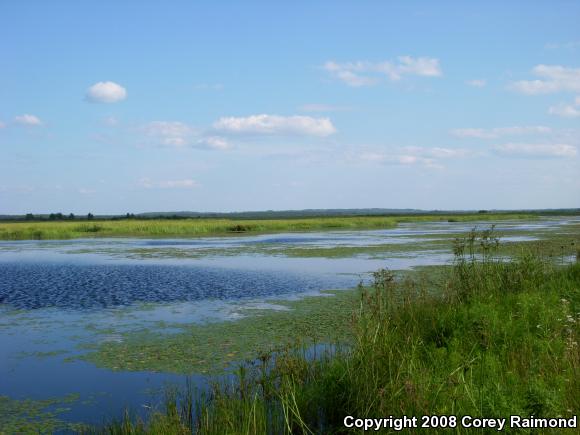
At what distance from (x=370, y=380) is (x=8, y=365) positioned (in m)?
6.69

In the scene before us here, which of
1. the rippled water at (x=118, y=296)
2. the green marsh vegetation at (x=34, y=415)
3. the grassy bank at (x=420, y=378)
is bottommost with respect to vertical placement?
the green marsh vegetation at (x=34, y=415)

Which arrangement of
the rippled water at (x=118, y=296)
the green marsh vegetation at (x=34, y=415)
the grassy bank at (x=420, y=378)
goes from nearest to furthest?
the grassy bank at (x=420, y=378) → the green marsh vegetation at (x=34, y=415) → the rippled water at (x=118, y=296)

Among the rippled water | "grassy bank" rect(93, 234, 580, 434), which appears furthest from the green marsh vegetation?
"grassy bank" rect(93, 234, 580, 434)

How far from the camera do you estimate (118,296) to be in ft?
53.7

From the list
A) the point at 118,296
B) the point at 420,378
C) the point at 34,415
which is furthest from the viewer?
the point at 118,296

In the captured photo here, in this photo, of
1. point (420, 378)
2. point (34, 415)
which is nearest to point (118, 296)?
point (34, 415)

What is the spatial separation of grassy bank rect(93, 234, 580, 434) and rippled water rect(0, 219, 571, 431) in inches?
65.4

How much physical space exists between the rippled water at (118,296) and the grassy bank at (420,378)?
1.66 metres

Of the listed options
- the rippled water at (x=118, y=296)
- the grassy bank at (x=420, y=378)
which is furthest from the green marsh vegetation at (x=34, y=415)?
the grassy bank at (x=420, y=378)

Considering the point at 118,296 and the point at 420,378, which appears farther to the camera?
the point at 118,296

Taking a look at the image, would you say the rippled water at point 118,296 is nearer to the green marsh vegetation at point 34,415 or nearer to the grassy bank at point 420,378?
the green marsh vegetation at point 34,415

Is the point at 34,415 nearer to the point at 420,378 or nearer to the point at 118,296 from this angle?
the point at 420,378

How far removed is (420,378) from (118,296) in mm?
13055

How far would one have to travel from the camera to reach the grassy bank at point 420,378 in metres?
5.01
